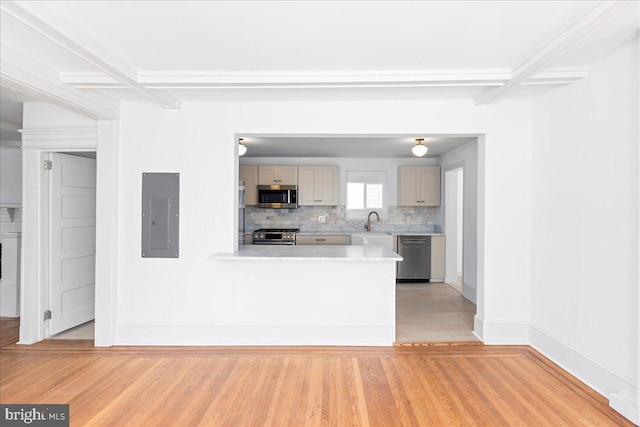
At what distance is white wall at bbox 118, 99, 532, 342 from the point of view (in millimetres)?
3518

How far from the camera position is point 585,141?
9.18 feet

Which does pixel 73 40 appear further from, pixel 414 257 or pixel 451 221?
pixel 451 221

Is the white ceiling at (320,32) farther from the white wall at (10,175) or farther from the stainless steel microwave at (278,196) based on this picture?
the stainless steel microwave at (278,196)

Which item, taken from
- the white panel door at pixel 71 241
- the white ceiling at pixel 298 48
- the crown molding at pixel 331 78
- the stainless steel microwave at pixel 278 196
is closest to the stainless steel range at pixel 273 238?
the stainless steel microwave at pixel 278 196

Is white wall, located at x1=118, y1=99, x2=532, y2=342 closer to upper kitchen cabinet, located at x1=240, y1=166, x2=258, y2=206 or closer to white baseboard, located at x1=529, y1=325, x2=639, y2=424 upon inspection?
white baseboard, located at x1=529, y1=325, x2=639, y2=424

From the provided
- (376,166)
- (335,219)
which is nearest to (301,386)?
(335,219)

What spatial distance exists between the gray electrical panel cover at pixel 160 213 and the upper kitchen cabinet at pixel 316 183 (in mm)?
3198

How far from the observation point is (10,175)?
4.75m

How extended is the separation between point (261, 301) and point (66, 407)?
1659mm

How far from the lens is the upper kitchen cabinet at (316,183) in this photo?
258 inches

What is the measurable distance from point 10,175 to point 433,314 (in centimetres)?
576

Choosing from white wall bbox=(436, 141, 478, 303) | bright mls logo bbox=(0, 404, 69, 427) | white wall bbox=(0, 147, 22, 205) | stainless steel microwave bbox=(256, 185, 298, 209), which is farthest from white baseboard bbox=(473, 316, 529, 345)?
white wall bbox=(0, 147, 22, 205)

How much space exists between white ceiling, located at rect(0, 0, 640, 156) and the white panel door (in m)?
0.95

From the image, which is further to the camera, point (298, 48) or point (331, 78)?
point (331, 78)
